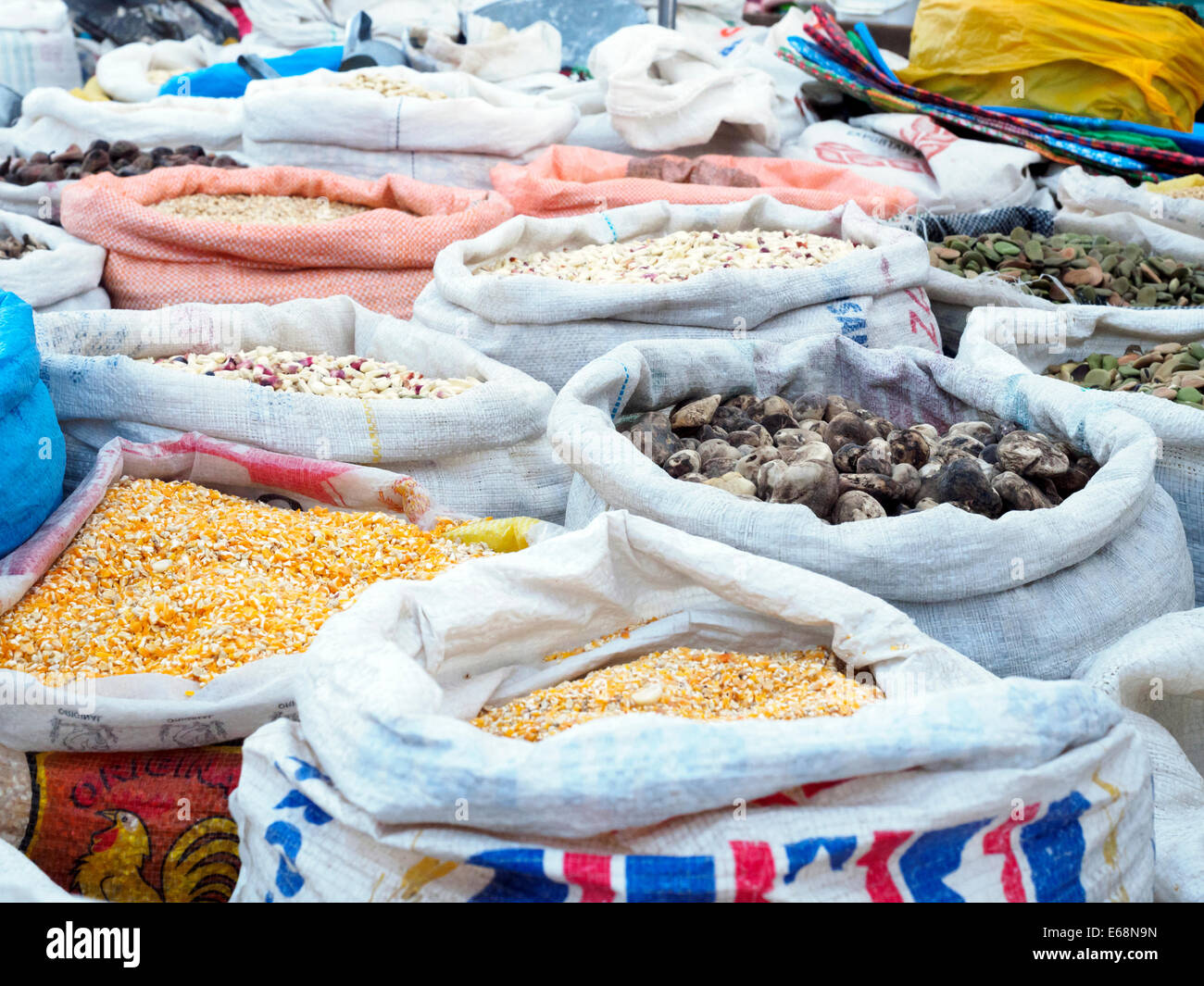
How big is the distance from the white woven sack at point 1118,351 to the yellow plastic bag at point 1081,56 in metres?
1.35

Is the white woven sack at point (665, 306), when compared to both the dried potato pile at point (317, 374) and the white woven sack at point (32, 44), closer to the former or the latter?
the dried potato pile at point (317, 374)

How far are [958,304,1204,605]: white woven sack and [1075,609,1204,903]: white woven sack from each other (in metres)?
0.30

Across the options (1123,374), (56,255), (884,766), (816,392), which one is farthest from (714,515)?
(56,255)

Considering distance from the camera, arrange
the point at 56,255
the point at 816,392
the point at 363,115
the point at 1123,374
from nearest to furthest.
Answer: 1. the point at 816,392
2. the point at 1123,374
3. the point at 56,255
4. the point at 363,115

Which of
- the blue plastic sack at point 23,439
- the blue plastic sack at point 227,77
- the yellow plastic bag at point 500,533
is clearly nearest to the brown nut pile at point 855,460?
the yellow plastic bag at point 500,533

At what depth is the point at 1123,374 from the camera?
1.68m

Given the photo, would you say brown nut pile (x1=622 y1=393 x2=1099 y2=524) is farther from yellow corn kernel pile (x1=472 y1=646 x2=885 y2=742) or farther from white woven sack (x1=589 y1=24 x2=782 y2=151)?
white woven sack (x1=589 y1=24 x2=782 y2=151)

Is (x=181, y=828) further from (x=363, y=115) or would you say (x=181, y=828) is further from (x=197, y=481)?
(x=363, y=115)

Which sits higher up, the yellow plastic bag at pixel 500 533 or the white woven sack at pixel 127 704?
the white woven sack at pixel 127 704

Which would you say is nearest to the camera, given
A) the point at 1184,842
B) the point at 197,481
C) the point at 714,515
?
the point at 1184,842

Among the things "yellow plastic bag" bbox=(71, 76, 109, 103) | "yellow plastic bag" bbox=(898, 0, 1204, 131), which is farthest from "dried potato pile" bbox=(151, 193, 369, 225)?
"yellow plastic bag" bbox=(898, 0, 1204, 131)

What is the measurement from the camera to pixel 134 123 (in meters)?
2.71

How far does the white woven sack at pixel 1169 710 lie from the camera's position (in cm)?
94

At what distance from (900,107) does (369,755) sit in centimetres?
269
